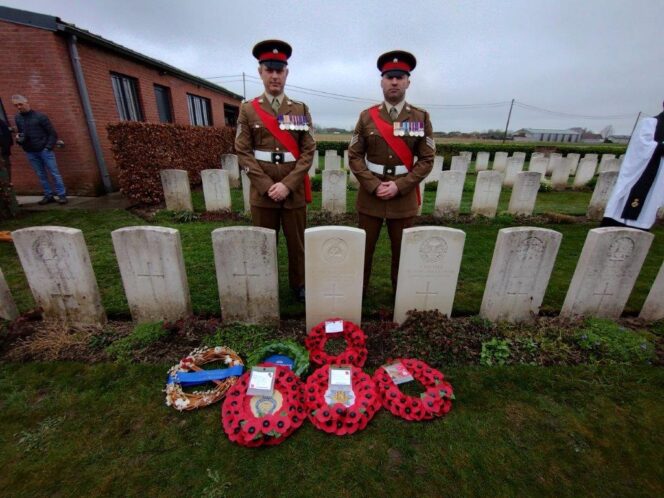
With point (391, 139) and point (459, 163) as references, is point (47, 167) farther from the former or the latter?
point (459, 163)

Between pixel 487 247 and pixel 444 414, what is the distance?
348 centimetres

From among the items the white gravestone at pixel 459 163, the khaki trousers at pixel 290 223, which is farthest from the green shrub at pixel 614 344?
the white gravestone at pixel 459 163

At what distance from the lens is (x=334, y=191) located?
6.45 m

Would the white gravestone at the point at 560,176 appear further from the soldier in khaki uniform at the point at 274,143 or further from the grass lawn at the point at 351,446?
the soldier in khaki uniform at the point at 274,143

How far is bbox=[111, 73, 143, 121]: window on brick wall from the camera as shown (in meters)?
8.42

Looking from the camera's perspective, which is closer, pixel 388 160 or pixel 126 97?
pixel 388 160

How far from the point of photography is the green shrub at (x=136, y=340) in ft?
8.34

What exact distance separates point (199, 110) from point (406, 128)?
13.9 metres

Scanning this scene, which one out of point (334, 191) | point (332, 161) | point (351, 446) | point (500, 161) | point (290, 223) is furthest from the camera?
point (500, 161)

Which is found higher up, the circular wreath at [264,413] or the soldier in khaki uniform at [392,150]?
the soldier in khaki uniform at [392,150]

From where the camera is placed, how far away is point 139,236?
2.57 metres

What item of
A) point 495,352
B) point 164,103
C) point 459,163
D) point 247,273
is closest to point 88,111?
point 164,103

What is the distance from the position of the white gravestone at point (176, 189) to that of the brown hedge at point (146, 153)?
74 cm

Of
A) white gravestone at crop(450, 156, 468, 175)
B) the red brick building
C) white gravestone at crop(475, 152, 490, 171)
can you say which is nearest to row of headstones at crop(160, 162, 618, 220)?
the red brick building
